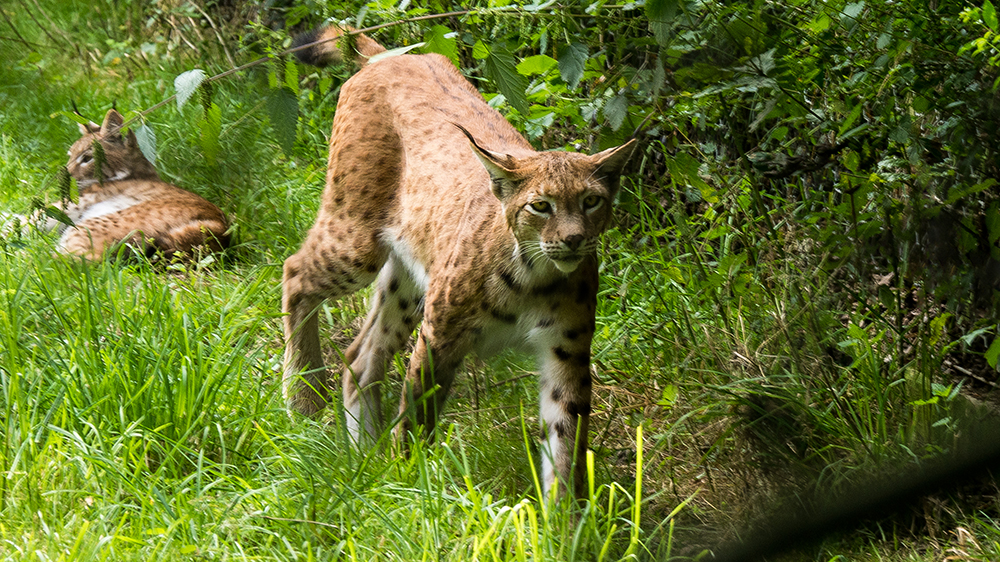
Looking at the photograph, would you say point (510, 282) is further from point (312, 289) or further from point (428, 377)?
point (312, 289)

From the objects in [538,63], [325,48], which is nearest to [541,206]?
[538,63]

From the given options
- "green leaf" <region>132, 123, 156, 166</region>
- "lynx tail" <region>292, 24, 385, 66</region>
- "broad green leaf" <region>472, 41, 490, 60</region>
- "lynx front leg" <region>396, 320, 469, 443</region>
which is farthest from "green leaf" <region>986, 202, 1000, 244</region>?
"lynx tail" <region>292, 24, 385, 66</region>

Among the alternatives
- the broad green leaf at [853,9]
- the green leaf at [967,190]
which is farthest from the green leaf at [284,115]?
the green leaf at [967,190]

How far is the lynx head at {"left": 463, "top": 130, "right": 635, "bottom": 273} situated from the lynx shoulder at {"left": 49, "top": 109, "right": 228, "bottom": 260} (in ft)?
8.42

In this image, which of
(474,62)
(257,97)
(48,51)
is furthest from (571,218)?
(48,51)

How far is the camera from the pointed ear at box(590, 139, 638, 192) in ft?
11.3

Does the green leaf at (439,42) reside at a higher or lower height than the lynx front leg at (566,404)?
higher

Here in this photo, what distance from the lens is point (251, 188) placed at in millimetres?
6520

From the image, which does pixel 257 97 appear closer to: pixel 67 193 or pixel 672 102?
pixel 672 102

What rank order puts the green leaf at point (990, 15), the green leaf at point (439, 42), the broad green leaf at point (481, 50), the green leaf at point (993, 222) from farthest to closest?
the green leaf at point (993, 222) → the broad green leaf at point (481, 50) → the green leaf at point (990, 15) → the green leaf at point (439, 42)

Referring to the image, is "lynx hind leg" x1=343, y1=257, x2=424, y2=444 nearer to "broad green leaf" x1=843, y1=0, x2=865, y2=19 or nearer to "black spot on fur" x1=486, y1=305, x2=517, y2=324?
"black spot on fur" x1=486, y1=305, x2=517, y2=324

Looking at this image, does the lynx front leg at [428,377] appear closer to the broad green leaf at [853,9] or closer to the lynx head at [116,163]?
the broad green leaf at [853,9]

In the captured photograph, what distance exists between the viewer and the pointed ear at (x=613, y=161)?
344 centimetres

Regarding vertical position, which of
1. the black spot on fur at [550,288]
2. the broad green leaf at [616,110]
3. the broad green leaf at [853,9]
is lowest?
the black spot on fur at [550,288]
